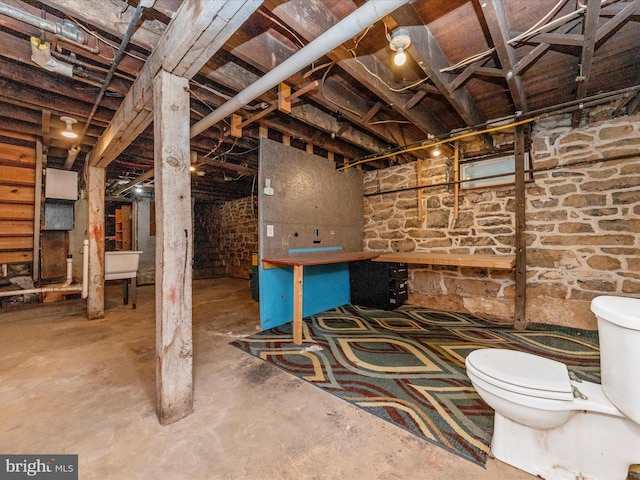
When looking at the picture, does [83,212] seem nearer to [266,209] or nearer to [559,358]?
[266,209]

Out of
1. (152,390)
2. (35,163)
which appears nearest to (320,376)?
(152,390)

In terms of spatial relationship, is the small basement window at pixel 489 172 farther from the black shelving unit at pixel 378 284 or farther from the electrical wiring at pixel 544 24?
the electrical wiring at pixel 544 24

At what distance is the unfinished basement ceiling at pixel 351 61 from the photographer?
1621mm

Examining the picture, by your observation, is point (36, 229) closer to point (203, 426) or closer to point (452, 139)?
point (203, 426)

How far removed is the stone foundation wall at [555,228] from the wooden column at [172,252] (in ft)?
11.1

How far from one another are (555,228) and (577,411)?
8.23ft

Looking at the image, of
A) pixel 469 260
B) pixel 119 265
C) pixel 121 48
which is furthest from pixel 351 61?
pixel 119 265

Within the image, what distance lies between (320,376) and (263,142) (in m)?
2.56

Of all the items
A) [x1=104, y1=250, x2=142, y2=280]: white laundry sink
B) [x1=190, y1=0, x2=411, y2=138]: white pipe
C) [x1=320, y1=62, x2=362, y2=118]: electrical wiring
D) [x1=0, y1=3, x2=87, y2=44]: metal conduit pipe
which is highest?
[x1=320, y1=62, x2=362, y2=118]: electrical wiring

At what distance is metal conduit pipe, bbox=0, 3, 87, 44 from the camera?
1.39 meters

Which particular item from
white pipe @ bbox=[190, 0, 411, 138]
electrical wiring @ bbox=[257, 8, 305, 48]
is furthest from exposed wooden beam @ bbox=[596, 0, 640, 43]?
electrical wiring @ bbox=[257, 8, 305, 48]

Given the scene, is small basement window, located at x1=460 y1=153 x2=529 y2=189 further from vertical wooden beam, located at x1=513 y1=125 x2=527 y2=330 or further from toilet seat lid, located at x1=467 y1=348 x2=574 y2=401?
toilet seat lid, located at x1=467 y1=348 x2=574 y2=401

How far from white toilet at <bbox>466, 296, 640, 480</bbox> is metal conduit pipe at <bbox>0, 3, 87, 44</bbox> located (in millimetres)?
3018

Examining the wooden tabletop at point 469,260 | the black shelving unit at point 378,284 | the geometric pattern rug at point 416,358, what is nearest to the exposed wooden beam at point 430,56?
the wooden tabletop at point 469,260
